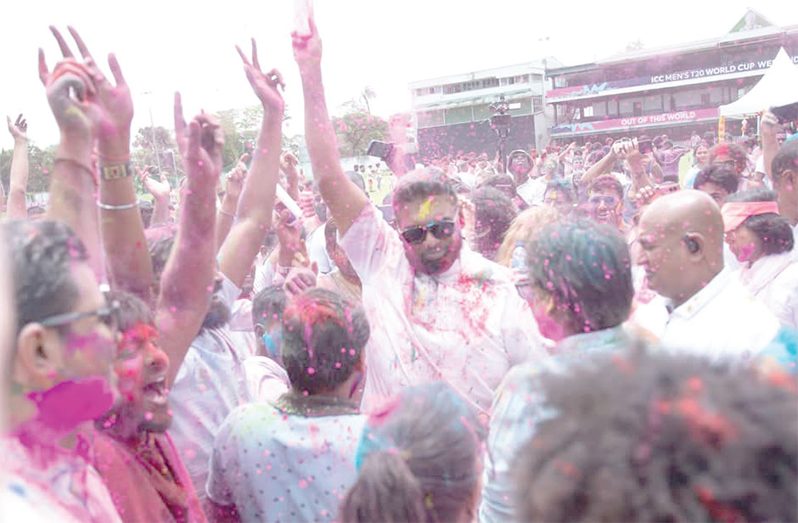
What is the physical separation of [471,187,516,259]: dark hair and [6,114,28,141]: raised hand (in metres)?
2.37

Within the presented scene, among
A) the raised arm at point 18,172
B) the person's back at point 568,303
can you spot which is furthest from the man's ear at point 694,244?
the raised arm at point 18,172

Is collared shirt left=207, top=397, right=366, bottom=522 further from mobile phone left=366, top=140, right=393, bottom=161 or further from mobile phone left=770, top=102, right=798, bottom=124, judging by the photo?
mobile phone left=770, top=102, right=798, bottom=124

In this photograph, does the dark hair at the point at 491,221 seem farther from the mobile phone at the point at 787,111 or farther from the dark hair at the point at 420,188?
the mobile phone at the point at 787,111

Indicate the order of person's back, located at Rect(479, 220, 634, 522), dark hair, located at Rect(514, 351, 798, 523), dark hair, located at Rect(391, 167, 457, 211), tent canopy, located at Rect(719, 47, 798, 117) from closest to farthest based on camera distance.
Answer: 1. dark hair, located at Rect(514, 351, 798, 523)
2. person's back, located at Rect(479, 220, 634, 522)
3. dark hair, located at Rect(391, 167, 457, 211)
4. tent canopy, located at Rect(719, 47, 798, 117)

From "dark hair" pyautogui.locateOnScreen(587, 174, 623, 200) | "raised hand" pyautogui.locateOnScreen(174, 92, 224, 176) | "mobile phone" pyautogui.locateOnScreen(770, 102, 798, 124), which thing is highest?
"mobile phone" pyautogui.locateOnScreen(770, 102, 798, 124)

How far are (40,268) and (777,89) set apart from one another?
12125mm

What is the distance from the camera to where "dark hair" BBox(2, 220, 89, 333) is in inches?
58.8

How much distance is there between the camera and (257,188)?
9.48 ft

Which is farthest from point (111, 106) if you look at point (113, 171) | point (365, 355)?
point (365, 355)

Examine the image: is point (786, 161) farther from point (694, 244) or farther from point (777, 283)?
point (694, 244)

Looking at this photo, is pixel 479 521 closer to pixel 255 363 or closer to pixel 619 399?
pixel 255 363

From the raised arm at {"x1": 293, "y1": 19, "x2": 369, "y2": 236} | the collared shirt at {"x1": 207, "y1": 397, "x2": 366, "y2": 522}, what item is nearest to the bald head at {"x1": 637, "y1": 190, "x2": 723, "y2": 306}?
the raised arm at {"x1": 293, "y1": 19, "x2": 369, "y2": 236}

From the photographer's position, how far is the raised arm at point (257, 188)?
280 cm

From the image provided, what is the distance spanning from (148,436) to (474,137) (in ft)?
89.5
